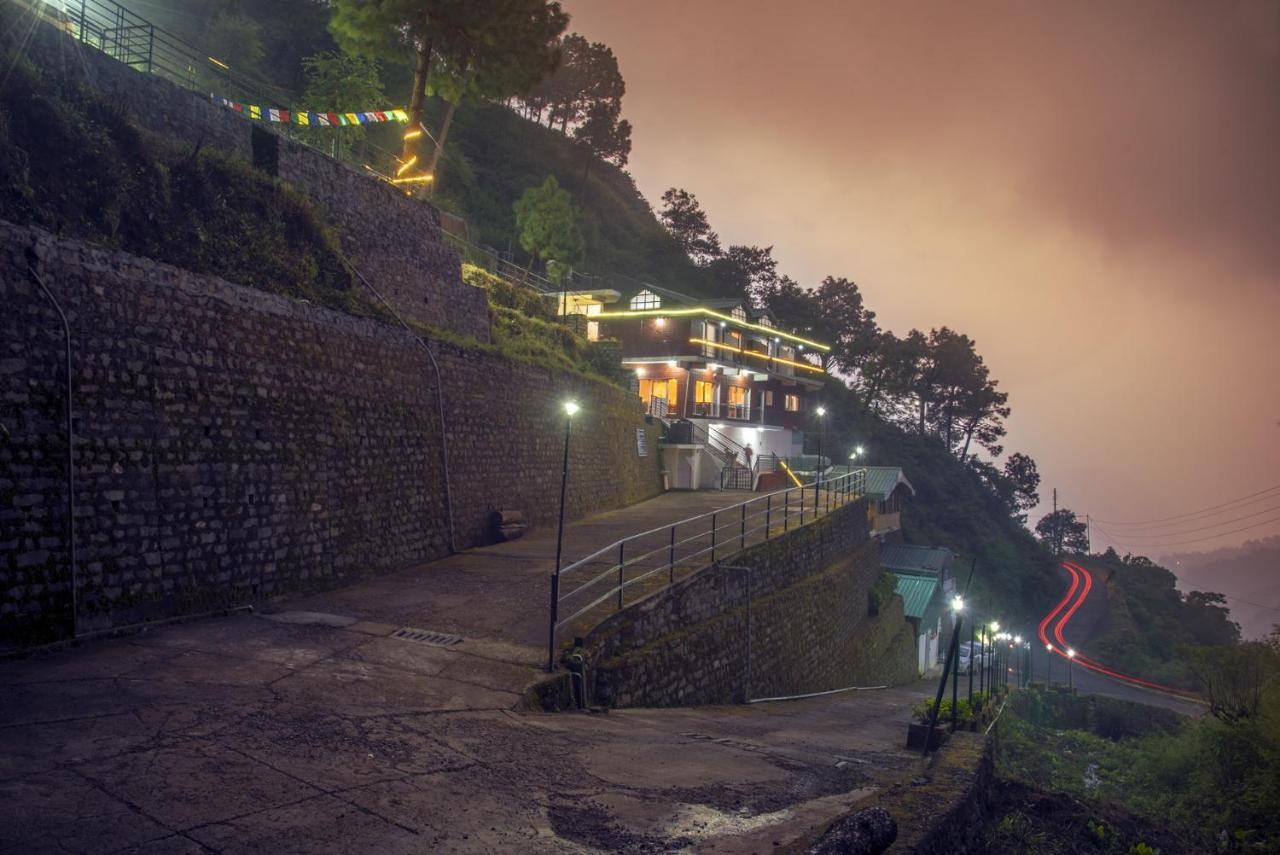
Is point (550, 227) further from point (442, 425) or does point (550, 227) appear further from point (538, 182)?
point (442, 425)

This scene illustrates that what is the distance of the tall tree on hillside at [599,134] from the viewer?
68.2 metres

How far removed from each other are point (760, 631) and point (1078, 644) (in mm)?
40148

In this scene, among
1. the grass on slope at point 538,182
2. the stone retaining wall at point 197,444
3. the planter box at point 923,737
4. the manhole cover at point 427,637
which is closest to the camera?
the stone retaining wall at point 197,444

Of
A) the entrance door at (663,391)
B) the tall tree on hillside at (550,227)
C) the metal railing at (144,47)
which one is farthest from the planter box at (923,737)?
the tall tree on hillside at (550,227)

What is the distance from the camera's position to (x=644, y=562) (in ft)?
43.8

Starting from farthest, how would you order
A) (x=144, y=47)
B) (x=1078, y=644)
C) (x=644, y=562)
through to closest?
(x=1078, y=644) < (x=144, y=47) < (x=644, y=562)

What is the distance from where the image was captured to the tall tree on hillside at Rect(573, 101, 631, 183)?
2685 inches

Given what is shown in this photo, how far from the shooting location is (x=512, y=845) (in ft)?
13.7

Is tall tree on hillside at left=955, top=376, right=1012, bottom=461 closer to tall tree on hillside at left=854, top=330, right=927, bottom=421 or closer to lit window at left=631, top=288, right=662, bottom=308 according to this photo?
tall tree on hillside at left=854, top=330, right=927, bottom=421

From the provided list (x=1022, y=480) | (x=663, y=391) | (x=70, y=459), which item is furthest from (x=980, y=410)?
(x=70, y=459)

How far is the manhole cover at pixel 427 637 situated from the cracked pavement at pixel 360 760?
0.23 meters

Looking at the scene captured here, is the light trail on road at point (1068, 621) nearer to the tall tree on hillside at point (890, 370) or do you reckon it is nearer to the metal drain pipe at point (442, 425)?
the tall tree on hillside at point (890, 370)

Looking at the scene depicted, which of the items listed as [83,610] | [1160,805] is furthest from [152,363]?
[1160,805]

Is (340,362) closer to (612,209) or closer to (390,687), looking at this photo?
(390,687)
